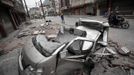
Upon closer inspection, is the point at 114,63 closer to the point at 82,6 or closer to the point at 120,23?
the point at 120,23

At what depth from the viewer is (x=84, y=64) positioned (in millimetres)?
3047

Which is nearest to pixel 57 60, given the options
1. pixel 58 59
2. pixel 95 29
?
pixel 58 59

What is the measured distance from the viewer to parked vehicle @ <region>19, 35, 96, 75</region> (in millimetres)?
2376

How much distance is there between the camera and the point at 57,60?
2535 millimetres

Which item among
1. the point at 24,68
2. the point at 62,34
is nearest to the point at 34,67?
the point at 24,68

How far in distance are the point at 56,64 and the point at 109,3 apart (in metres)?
17.4

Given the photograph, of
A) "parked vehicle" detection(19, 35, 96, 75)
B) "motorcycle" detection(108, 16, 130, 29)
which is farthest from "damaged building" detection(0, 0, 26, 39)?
"motorcycle" detection(108, 16, 130, 29)

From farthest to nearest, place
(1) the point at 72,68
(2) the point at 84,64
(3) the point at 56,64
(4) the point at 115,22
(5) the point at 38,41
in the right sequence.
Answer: (4) the point at 115,22 → (5) the point at 38,41 → (2) the point at 84,64 → (1) the point at 72,68 → (3) the point at 56,64

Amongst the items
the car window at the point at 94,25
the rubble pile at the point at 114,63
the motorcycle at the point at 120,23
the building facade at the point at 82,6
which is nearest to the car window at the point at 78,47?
the rubble pile at the point at 114,63

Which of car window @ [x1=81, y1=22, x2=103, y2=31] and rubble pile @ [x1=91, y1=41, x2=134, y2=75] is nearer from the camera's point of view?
rubble pile @ [x1=91, y1=41, x2=134, y2=75]

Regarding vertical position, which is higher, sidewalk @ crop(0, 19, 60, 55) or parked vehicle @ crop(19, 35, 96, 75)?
parked vehicle @ crop(19, 35, 96, 75)

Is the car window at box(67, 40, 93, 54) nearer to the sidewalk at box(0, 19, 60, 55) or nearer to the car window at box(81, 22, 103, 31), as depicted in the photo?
the car window at box(81, 22, 103, 31)

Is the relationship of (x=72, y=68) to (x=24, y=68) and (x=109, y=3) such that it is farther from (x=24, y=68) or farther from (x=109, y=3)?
(x=109, y=3)

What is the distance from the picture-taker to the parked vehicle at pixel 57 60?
238 centimetres
